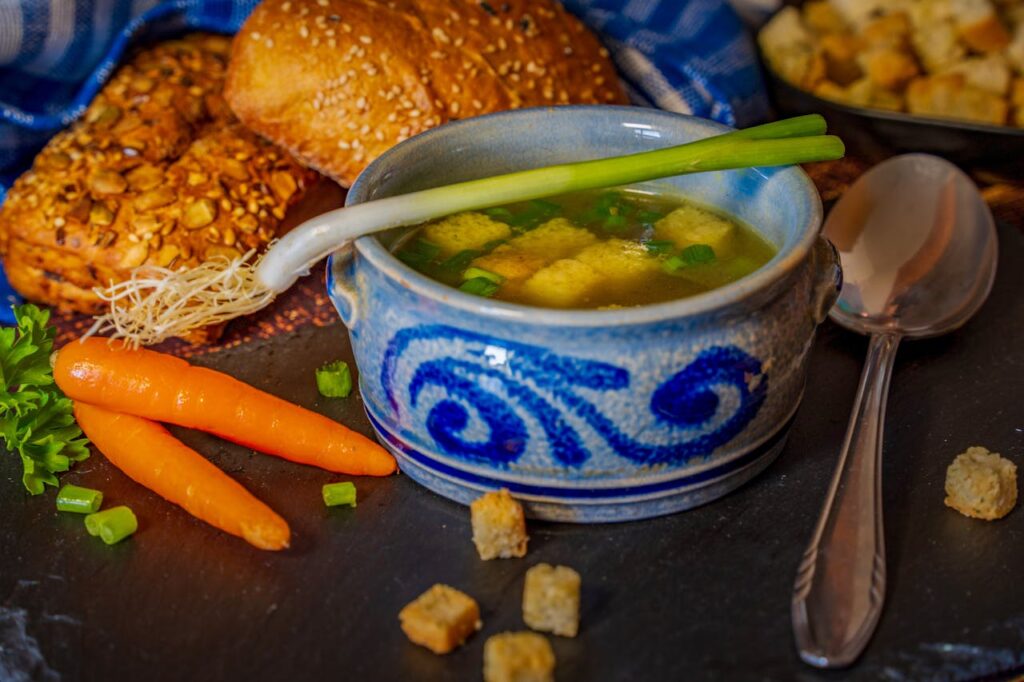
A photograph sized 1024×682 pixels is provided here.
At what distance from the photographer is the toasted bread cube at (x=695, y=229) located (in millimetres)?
2260

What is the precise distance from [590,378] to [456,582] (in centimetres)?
42

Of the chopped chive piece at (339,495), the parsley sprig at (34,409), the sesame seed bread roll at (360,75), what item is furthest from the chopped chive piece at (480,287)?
the sesame seed bread roll at (360,75)

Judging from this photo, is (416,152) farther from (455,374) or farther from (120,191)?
(120,191)

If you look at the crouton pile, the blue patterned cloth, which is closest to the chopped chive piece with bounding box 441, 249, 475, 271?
the blue patterned cloth

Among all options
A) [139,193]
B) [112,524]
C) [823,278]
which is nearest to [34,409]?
[112,524]

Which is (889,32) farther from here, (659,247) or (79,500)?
(79,500)

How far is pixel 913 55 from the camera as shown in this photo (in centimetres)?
394

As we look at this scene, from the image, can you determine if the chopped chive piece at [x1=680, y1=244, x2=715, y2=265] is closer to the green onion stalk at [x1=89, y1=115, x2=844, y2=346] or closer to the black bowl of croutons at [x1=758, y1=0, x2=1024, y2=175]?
the green onion stalk at [x1=89, y1=115, x2=844, y2=346]

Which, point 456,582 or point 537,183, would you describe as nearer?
point 456,582

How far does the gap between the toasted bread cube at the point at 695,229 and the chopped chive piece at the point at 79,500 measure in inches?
46.3

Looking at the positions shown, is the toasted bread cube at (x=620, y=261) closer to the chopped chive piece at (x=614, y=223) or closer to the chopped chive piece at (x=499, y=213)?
the chopped chive piece at (x=614, y=223)

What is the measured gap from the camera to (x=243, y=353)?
262 cm

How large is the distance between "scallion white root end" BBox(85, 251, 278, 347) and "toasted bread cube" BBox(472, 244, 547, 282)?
531 millimetres

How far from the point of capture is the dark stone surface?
180 centimetres
